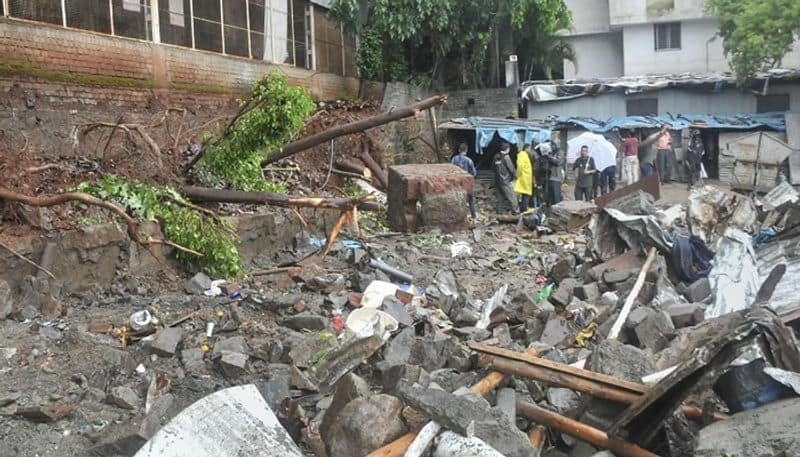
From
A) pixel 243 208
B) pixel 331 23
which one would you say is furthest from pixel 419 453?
pixel 331 23

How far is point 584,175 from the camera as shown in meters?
14.1

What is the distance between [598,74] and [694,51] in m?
3.19

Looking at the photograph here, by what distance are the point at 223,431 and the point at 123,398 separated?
6.07 ft

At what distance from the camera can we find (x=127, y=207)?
7461 millimetres

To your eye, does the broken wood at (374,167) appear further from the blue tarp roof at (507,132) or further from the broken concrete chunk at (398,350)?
the broken concrete chunk at (398,350)

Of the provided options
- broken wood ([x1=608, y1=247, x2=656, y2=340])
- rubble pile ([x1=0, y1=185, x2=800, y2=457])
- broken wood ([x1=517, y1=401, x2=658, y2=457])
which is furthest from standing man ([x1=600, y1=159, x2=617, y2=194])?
broken wood ([x1=517, y1=401, x2=658, y2=457])

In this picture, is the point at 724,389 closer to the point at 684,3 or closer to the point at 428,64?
the point at 428,64

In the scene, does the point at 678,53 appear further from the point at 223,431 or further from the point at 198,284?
the point at 223,431

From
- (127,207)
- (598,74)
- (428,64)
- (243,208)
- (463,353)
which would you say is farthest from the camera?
(598,74)

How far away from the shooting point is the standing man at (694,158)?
1850 centimetres

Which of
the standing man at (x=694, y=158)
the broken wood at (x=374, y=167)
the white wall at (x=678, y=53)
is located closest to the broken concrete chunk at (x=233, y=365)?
the broken wood at (x=374, y=167)

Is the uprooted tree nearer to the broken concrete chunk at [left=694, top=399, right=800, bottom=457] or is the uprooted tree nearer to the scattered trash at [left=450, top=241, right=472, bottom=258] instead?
the scattered trash at [left=450, top=241, right=472, bottom=258]

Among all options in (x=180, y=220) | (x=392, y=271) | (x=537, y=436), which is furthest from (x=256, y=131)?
(x=537, y=436)

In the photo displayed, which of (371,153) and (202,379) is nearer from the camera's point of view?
(202,379)
